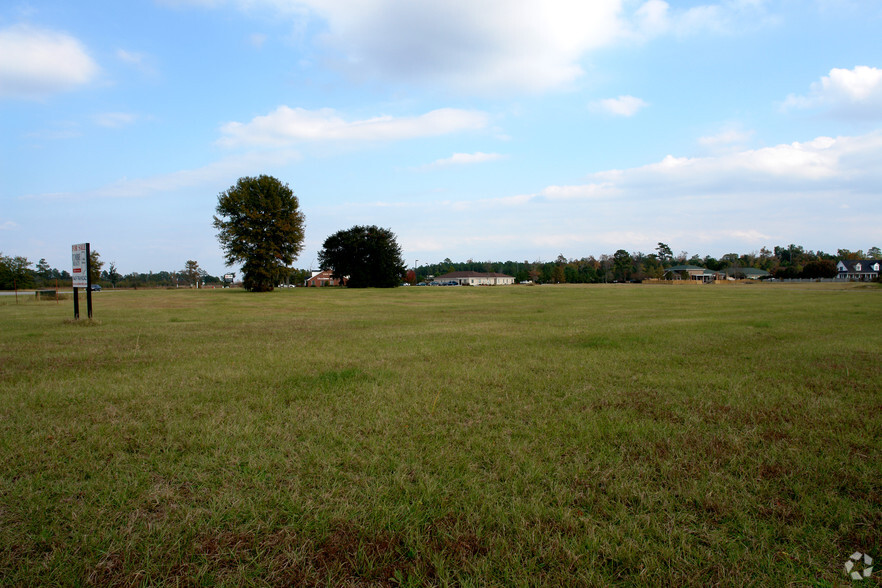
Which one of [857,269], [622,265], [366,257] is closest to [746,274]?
[857,269]

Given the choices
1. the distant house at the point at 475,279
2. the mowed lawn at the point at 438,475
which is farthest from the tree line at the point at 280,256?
the mowed lawn at the point at 438,475

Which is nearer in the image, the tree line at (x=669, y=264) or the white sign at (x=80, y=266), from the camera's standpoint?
the white sign at (x=80, y=266)

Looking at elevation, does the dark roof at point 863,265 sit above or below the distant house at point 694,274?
above

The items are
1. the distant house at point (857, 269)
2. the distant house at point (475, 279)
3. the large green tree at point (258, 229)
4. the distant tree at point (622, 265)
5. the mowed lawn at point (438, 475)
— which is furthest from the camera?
the distant house at point (475, 279)

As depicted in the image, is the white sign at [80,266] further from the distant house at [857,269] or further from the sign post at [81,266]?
the distant house at [857,269]

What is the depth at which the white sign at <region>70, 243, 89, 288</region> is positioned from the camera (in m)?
14.3

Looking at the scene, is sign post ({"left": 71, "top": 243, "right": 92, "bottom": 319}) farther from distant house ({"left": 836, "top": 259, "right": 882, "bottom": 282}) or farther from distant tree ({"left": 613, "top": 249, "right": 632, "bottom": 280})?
distant house ({"left": 836, "top": 259, "right": 882, "bottom": 282})

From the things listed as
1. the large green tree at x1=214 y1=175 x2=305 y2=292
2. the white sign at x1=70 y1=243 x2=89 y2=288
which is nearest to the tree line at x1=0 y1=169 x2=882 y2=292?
the large green tree at x1=214 y1=175 x2=305 y2=292

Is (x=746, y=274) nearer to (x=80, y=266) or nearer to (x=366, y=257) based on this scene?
(x=366, y=257)

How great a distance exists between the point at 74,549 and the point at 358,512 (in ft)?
5.37

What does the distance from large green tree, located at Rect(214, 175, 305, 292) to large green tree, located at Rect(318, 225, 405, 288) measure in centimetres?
1757

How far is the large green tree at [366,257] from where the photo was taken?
67688 millimetres

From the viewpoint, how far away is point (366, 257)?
226 ft

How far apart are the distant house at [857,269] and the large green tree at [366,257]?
4497 inches
